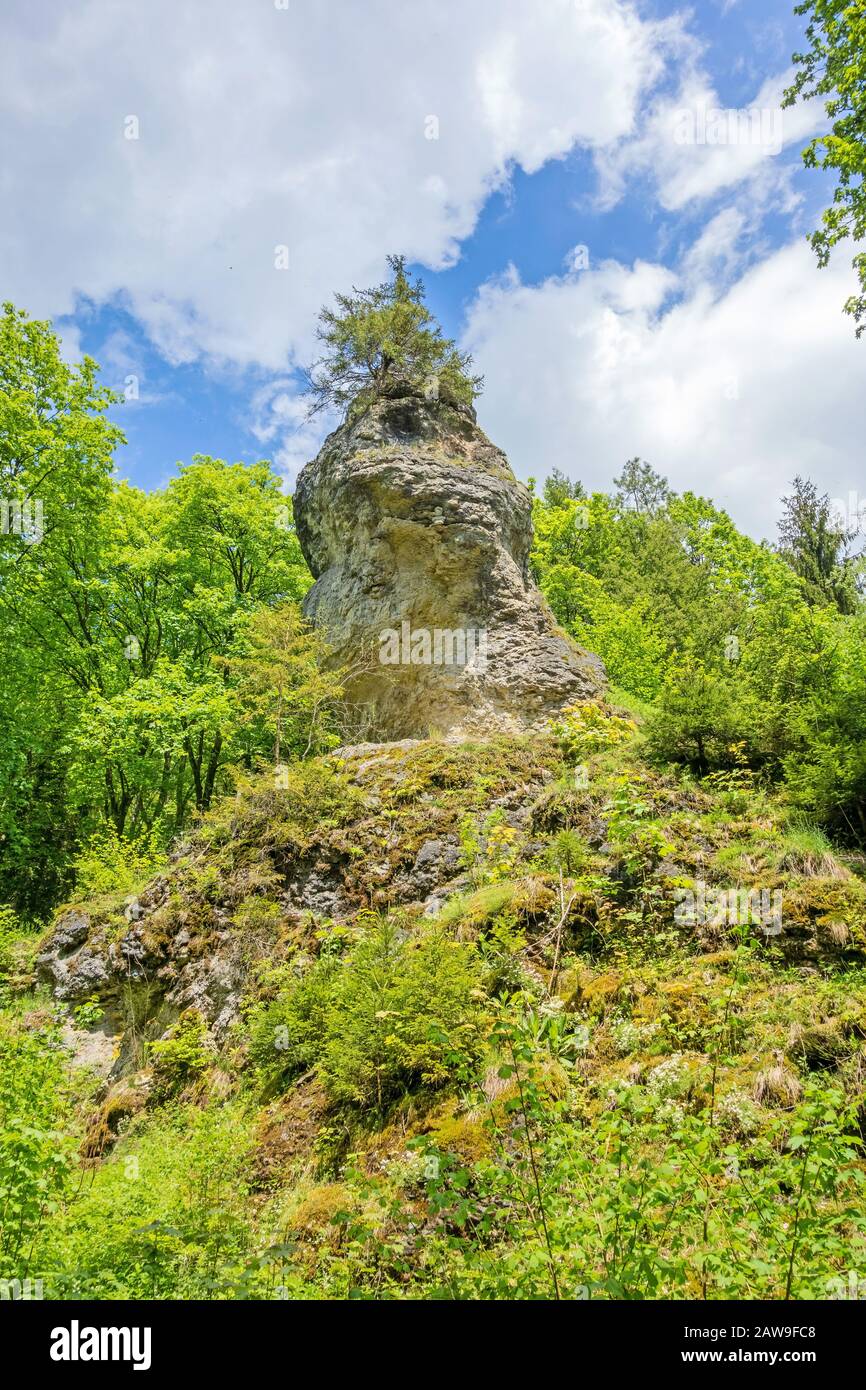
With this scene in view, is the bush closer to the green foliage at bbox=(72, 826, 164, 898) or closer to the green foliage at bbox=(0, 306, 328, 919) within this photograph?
the green foliage at bbox=(72, 826, 164, 898)

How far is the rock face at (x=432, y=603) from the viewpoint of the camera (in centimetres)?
1377

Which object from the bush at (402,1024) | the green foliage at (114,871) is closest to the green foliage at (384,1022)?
the bush at (402,1024)

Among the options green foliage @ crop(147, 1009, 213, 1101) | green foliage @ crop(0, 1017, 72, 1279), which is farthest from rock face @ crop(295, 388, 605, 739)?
green foliage @ crop(0, 1017, 72, 1279)

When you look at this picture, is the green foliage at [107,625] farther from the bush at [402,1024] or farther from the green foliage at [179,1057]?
the bush at [402,1024]

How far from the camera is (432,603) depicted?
1449cm

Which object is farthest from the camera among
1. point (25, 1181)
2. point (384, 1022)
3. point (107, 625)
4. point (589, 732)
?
point (107, 625)

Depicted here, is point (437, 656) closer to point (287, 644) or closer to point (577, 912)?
point (287, 644)

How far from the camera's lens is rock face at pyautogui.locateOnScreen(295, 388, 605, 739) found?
13.8 metres

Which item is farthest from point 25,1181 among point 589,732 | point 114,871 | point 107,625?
point 107,625

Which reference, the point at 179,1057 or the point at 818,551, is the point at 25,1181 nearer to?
the point at 179,1057
